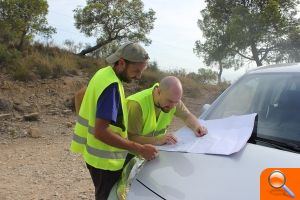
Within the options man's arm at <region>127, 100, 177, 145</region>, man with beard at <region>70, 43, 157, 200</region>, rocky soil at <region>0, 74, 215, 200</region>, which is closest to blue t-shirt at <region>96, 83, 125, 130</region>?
man with beard at <region>70, 43, 157, 200</region>

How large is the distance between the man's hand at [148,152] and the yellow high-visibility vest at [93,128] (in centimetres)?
25

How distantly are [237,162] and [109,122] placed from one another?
2.95ft

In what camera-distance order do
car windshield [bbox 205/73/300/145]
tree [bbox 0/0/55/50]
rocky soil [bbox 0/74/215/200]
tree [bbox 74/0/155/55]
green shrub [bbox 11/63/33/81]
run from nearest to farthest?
1. car windshield [bbox 205/73/300/145]
2. rocky soil [bbox 0/74/215/200]
3. green shrub [bbox 11/63/33/81]
4. tree [bbox 0/0/55/50]
5. tree [bbox 74/0/155/55]

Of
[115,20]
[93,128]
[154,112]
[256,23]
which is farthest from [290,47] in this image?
[93,128]

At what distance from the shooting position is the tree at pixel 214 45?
963 inches

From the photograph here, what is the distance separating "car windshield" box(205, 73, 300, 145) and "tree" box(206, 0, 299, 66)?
753 inches

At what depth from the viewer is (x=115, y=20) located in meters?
18.3

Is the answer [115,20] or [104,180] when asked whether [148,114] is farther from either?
[115,20]

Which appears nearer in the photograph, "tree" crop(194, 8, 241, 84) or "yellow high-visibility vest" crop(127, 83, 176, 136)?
"yellow high-visibility vest" crop(127, 83, 176, 136)

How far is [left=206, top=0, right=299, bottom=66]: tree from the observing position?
22.8 meters

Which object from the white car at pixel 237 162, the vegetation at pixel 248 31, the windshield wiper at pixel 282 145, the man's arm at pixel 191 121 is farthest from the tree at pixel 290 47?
the windshield wiper at pixel 282 145

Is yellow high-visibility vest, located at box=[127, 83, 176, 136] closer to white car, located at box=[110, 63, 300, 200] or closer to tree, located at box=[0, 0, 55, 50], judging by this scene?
white car, located at box=[110, 63, 300, 200]

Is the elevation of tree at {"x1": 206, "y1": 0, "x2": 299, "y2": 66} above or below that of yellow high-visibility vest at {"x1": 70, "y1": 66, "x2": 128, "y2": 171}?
above

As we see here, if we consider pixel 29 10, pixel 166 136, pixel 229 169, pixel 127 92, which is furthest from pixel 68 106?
pixel 229 169
